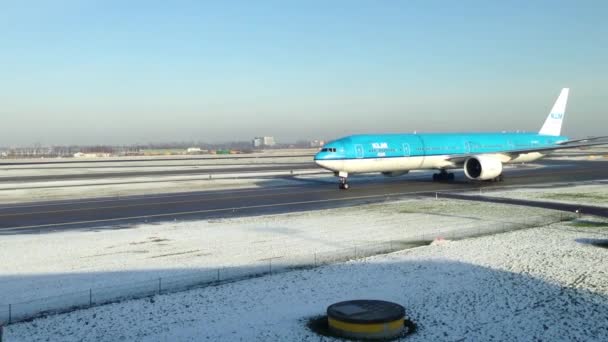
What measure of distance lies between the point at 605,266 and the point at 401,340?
8779mm

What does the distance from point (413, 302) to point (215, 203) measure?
23.1 metres

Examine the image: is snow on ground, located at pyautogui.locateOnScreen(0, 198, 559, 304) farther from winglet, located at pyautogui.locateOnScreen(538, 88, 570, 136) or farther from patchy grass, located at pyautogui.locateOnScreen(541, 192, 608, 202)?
winglet, located at pyautogui.locateOnScreen(538, 88, 570, 136)

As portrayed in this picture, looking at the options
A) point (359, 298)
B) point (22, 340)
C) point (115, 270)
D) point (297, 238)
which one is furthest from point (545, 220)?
point (22, 340)

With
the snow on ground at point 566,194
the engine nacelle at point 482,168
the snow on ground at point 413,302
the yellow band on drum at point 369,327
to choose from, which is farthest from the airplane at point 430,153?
the yellow band on drum at point 369,327

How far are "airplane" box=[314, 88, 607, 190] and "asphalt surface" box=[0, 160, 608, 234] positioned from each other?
4.55ft

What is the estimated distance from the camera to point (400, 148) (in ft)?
140

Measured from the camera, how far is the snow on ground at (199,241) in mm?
16266

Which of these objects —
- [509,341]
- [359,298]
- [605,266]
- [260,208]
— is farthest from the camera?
[260,208]

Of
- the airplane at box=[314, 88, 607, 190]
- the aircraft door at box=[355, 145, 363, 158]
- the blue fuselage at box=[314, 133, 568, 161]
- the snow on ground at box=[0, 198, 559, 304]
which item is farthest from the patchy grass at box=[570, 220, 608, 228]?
the blue fuselage at box=[314, 133, 568, 161]

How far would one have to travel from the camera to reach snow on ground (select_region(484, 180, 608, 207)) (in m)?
31.8

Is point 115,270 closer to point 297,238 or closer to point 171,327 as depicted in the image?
point 171,327

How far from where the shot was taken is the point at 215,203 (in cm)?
3472

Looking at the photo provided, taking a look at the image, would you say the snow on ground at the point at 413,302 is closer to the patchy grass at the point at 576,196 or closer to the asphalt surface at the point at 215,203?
the asphalt surface at the point at 215,203

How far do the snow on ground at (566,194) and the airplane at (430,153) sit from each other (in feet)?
15.2
